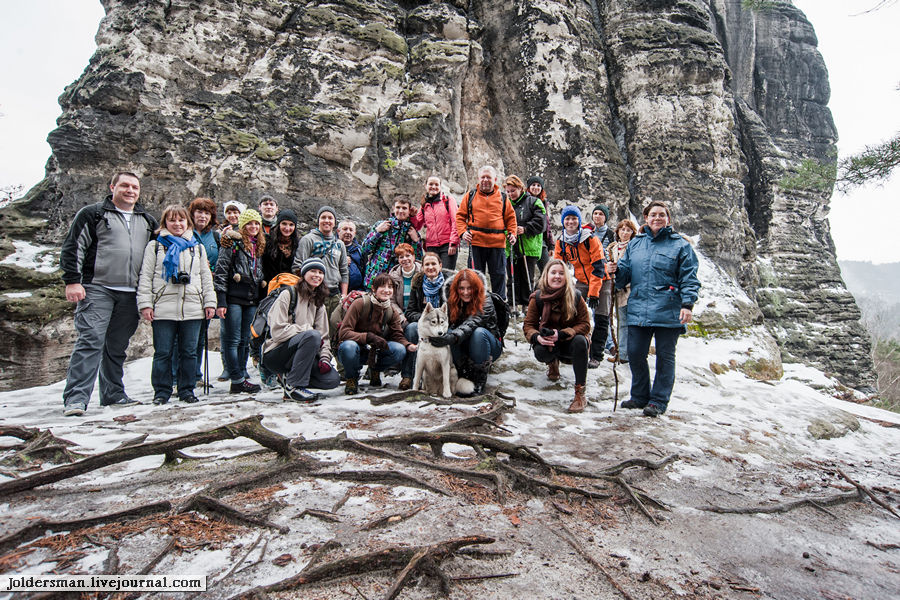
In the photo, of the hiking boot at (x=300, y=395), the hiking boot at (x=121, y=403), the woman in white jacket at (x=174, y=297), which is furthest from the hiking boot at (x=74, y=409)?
the hiking boot at (x=300, y=395)

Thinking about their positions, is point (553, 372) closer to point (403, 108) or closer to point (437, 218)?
point (437, 218)

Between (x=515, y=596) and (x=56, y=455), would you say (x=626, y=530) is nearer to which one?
(x=515, y=596)

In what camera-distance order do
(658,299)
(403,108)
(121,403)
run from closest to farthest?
(121,403) → (658,299) → (403,108)

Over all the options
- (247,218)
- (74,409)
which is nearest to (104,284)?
(74,409)

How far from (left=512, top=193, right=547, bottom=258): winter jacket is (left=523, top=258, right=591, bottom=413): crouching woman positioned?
2.08 meters

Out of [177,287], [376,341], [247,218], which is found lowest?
[376,341]

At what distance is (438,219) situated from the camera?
7.32 metres

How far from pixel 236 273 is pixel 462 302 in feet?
9.71

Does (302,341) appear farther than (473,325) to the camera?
No

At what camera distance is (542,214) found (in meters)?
7.58

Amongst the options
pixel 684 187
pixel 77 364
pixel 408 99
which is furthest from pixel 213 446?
pixel 684 187

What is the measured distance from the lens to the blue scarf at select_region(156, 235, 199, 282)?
5.06 m

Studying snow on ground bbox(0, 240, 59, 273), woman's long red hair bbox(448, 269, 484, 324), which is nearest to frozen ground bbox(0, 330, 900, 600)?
woman's long red hair bbox(448, 269, 484, 324)

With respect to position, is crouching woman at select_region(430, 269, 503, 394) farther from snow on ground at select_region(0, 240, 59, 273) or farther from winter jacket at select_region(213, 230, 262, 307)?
snow on ground at select_region(0, 240, 59, 273)
